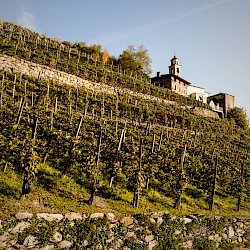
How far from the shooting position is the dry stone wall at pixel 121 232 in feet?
29.8

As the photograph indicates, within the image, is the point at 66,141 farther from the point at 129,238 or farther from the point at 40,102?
the point at 40,102

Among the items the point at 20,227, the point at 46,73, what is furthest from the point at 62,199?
the point at 46,73

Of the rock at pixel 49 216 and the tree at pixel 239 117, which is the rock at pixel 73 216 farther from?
the tree at pixel 239 117

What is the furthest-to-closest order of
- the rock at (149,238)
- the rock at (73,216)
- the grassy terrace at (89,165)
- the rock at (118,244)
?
the grassy terrace at (89,165) < the rock at (149,238) < the rock at (118,244) < the rock at (73,216)

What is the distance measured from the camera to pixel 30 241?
351 inches

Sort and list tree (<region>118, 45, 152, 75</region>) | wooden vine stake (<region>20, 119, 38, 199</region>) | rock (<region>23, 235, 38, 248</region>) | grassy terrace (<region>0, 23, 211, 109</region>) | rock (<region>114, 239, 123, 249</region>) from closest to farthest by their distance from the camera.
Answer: rock (<region>23, 235, 38, 248</region>), rock (<region>114, 239, 123, 249</region>), wooden vine stake (<region>20, 119, 38, 199</region>), grassy terrace (<region>0, 23, 211, 109</region>), tree (<region>118, 45, 152, 75</region>)

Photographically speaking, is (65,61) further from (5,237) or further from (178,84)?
(5,237)

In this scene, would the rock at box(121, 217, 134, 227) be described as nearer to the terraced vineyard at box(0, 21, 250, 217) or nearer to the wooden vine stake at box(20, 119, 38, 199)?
the terraced vineyard at box(0, 21, 250, 217)

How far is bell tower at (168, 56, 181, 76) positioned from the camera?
76.9 metres

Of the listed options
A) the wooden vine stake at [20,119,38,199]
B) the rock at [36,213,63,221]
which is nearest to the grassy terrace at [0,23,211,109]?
the wooden vine stake at [20,119,38,199]

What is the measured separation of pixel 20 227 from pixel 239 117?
66.3 meters

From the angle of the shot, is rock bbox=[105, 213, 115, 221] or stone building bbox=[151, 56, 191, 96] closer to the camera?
rock bbox=[105, 213, 115, 221]

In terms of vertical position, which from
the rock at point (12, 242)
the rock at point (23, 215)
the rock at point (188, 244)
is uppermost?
the rock at point (23, 215)

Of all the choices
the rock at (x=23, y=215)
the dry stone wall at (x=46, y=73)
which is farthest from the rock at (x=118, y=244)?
the dry stone wall at (x=46, y=73)
